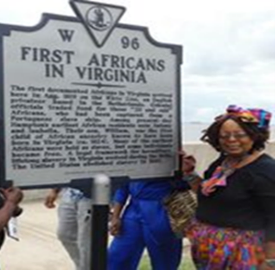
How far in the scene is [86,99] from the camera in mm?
3365

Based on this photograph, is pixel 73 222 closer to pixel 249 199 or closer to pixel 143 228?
pixel 143 228

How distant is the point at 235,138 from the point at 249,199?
32 centimetres

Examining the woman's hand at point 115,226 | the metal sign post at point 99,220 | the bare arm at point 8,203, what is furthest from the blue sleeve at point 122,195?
the bare arm at point 8,203

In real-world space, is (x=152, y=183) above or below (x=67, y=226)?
above

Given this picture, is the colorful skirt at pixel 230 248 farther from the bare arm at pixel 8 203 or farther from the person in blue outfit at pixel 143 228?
the bare arm at pixel 8 203

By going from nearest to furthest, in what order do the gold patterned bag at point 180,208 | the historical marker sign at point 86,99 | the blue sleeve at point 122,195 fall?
the historical marker sign at point 86,99 < the gold patterned bag at point 180,208 < the blue sleeve at point 122,195

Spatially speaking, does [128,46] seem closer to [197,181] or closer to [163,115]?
[163,115]

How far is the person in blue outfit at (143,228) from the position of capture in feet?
14.1

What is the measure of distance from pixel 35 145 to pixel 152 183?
1.23m

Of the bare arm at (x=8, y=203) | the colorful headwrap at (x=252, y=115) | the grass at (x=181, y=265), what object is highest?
the colorful headwrap at (x=252, y=115)

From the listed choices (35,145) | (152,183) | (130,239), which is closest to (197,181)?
(152,183)

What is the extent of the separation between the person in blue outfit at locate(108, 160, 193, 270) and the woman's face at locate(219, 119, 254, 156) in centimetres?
55

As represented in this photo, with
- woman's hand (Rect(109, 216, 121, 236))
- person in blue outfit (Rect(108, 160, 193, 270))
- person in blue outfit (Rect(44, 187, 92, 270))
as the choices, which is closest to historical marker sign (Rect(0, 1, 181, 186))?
person in blue outfit (Rect(108, 160, 193, 270))

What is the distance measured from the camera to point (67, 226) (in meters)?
4.94
